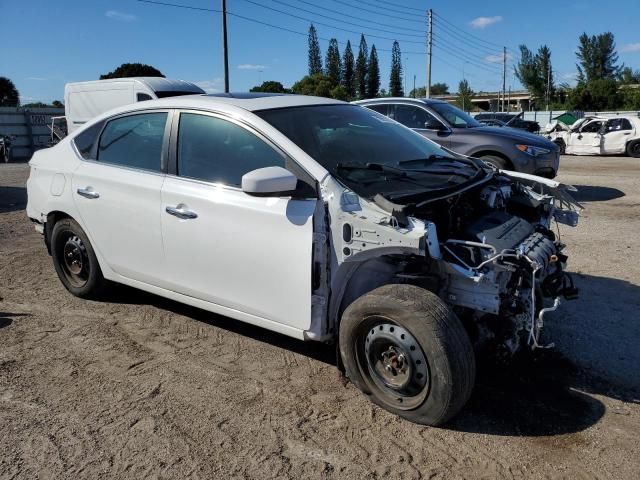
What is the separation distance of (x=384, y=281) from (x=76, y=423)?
199cm

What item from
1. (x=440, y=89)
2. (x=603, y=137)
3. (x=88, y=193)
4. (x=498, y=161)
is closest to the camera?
(x=88, y=193)

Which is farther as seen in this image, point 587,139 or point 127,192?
point 587,139

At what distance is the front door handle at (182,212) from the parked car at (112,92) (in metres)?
10.5

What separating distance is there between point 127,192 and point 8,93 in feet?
193

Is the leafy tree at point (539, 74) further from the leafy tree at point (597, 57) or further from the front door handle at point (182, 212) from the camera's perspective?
the front door handle at point (182, 212)

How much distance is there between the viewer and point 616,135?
20.2 metres

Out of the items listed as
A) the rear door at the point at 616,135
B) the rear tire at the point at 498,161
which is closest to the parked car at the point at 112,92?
the rear tire at the point at 498,161

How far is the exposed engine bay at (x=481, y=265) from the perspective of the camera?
123 inches

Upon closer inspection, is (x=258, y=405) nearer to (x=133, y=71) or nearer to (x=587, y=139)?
(x=587, y=139)

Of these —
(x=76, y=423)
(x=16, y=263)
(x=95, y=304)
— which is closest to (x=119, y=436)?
(x=76, y=423)

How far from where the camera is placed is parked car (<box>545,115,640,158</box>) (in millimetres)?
19984

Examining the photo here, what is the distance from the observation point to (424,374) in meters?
3.05

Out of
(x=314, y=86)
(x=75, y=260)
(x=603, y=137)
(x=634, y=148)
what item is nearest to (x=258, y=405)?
(x=75, y=260)

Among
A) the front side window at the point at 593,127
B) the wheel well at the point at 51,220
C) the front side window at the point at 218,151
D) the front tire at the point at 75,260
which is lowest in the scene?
the front tire at the point at 75,260
